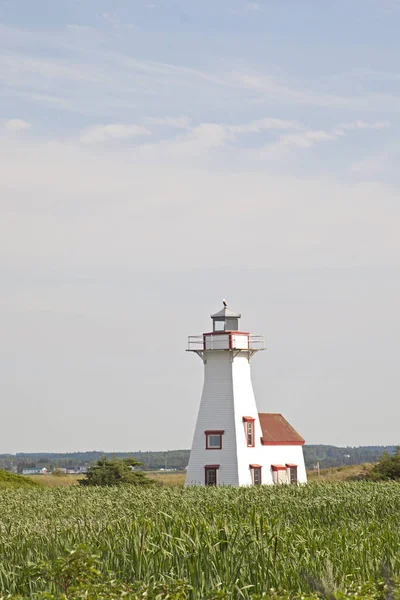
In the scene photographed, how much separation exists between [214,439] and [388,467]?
7516 millimetres

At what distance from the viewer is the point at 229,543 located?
9961 millimetres

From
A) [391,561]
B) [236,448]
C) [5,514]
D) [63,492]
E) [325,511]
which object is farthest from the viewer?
[236,448]

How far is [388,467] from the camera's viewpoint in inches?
1641

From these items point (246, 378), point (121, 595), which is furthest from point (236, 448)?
point (121, 595)

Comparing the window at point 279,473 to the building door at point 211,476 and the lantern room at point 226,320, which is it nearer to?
the building door at point 211,476

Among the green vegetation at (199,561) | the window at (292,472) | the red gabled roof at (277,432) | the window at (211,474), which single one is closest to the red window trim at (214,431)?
the window at (211,474)

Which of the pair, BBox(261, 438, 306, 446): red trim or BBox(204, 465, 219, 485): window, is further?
BBox(261, 438, 306, 446): red trim

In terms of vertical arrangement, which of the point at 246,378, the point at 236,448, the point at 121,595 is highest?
the point at 246,378

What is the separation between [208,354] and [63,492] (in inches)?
688

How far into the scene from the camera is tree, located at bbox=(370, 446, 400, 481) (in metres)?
41.3

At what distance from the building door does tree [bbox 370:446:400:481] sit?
22.3ft

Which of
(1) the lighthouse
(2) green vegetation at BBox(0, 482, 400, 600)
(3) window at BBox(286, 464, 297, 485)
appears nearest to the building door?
(1) the lighthouse

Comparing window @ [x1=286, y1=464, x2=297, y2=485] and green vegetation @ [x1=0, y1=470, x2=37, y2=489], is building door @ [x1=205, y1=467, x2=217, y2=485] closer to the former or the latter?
window @ [x1=286, y1=464, x2=297, y2=485]

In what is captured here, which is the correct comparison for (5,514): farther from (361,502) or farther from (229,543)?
(229,543)
